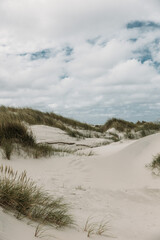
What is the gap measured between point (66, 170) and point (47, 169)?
0.40 metres

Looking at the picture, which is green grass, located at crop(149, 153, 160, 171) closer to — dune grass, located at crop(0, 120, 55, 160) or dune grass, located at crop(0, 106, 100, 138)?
dune grass, located at crop(0, 120, 55, 160)

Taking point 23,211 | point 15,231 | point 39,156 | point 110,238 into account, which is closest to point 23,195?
point 23,211

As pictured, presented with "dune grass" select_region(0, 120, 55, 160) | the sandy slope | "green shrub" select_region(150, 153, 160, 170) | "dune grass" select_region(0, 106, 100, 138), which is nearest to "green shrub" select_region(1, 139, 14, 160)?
"dune grass" select_region(0, 120, 55, 160)

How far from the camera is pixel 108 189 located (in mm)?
4160

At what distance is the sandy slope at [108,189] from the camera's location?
2424 millimetres

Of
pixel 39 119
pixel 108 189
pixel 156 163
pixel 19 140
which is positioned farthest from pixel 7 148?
pixel 39 119

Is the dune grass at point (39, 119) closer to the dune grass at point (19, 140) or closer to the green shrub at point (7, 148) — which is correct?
the dune grass at point (19, 140)

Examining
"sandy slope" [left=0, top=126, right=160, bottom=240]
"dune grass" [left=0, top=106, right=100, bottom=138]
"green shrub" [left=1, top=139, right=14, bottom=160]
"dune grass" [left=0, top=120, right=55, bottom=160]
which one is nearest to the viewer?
"sandy slope" [left=0, top=126, right=160, bottom=240]

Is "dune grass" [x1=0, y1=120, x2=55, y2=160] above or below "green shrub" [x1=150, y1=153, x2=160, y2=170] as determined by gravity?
above

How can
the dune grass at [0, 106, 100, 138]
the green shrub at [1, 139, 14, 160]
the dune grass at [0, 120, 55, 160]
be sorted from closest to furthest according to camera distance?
the green shrub at [1, 139, 14, 160] < the dune grass at [0, 120, 55, 160] < the dune grass at [0, 106, 100, 138]

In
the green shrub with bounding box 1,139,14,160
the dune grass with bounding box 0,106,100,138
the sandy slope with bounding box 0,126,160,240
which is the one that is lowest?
the sandy slope with bounding box 0,126,160,240

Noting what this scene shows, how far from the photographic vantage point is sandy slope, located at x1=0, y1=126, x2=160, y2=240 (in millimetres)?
2424

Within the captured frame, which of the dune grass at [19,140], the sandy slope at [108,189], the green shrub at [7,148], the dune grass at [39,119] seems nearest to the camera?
the sandy slope at [108,189]

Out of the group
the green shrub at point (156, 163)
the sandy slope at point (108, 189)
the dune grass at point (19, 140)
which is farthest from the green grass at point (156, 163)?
the dune grass at point (19, 140)
